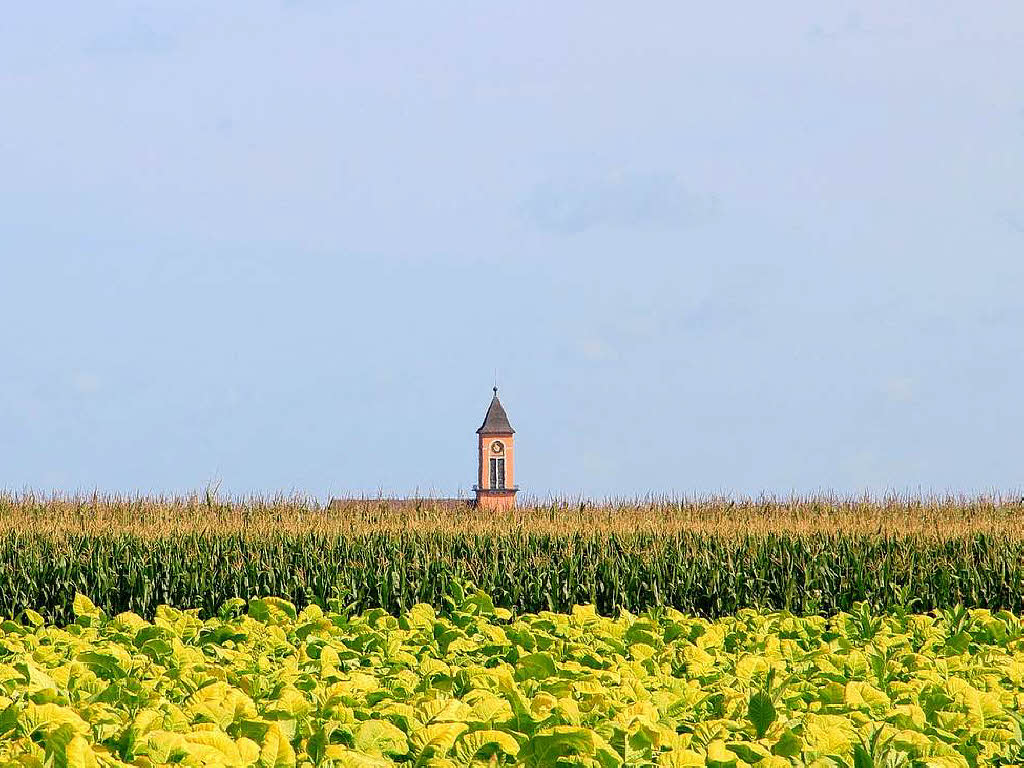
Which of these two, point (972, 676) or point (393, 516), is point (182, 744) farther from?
point (393, 516)

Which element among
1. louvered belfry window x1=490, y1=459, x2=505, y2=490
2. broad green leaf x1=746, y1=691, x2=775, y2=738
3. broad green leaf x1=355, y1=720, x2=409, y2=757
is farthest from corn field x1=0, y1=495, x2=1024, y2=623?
louvered belfry window x1=490, y1=459, x2=505, y2=490

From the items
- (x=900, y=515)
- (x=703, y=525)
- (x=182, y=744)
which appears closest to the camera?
(x=182, y=744)

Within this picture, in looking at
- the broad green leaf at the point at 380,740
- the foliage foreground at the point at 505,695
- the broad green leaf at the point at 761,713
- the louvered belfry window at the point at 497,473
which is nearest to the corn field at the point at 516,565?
the foliage foreground at the point at 505,695

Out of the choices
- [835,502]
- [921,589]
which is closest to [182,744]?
[921,589]

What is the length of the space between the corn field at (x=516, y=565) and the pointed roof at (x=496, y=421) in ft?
198

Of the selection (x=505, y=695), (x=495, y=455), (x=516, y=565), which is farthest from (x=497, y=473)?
(x=505, y=695)

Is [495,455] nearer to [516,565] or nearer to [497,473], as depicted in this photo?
[497,473]

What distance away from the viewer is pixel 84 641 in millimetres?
7109

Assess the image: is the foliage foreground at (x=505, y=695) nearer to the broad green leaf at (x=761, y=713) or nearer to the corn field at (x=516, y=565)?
the broad green leaf at (x=761, y=713)

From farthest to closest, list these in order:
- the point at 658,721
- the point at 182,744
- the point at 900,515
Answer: the point at 900,515
the point at 658,721
the point at 182,744

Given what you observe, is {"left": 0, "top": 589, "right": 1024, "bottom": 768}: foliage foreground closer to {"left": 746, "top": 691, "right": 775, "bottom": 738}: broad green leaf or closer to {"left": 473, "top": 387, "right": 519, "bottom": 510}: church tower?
{"left": 746, "top": 691, "right": 775, "bottom": 738}: broad green leaf

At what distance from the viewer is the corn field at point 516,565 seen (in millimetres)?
15328

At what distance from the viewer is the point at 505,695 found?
195 inches

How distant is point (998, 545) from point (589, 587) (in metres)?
5.93
